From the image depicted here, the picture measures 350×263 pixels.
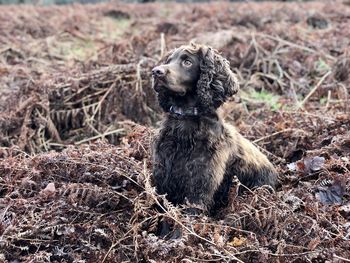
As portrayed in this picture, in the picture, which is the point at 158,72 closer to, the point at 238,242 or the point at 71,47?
the point at 238,242

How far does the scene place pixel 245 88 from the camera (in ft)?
35.1

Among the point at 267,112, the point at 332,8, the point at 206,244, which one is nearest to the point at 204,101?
the point at 206,244

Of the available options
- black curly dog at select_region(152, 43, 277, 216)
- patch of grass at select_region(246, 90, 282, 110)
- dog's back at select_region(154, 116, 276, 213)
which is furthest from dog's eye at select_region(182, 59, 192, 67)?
patch of grass at select_region(246, 90, 282, 110)

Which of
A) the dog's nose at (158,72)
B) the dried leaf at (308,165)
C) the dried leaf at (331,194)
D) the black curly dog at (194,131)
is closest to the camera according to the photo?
→ the dog's nose at (158,72)

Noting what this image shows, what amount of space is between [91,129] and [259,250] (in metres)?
4.82


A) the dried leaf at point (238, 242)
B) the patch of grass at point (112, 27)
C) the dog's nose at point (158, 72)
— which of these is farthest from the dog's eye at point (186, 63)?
the patch of grass at point (112, 27)

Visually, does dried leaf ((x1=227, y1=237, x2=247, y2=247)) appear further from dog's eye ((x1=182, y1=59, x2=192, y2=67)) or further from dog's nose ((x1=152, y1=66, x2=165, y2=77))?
dog's eye ((x1=182, y1=59, x2=192, y2=67))

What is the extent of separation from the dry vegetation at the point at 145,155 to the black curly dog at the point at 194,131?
0.21 metres

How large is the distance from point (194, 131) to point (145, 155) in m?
1.23

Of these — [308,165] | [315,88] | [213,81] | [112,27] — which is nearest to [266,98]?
[315,88]

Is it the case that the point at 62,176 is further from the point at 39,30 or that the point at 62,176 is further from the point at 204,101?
the point at 39,30

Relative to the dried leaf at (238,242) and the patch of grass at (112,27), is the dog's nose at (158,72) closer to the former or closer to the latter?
the dried leaf at (238,242)

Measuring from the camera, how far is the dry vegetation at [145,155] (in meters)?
4.68

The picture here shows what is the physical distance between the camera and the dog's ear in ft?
17.0
